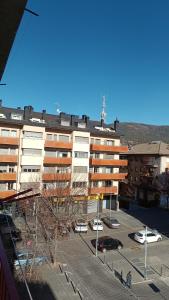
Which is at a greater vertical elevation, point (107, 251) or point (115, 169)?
point (115, 169)

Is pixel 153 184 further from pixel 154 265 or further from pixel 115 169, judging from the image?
pixel 154 265

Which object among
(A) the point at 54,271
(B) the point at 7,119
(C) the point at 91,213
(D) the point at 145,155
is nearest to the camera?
(A) the point at 54,271

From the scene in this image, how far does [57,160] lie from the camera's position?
159ft

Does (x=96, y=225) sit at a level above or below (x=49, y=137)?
below

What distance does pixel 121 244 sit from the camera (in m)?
34.9

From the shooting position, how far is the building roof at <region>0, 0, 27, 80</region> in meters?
2.79

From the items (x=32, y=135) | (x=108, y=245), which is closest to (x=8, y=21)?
(x=108, y=245)

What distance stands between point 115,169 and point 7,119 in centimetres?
2062

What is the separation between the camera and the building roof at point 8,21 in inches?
110

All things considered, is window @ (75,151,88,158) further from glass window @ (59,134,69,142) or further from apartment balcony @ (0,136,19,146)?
apartment balcony @ (0,136,19,146)

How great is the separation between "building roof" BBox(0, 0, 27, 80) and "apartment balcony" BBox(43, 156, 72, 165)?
43.8 m

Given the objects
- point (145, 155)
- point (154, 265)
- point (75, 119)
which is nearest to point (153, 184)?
point (145, 155)

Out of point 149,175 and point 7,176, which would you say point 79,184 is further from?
point 149,175

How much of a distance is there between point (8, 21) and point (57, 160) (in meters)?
45.6
